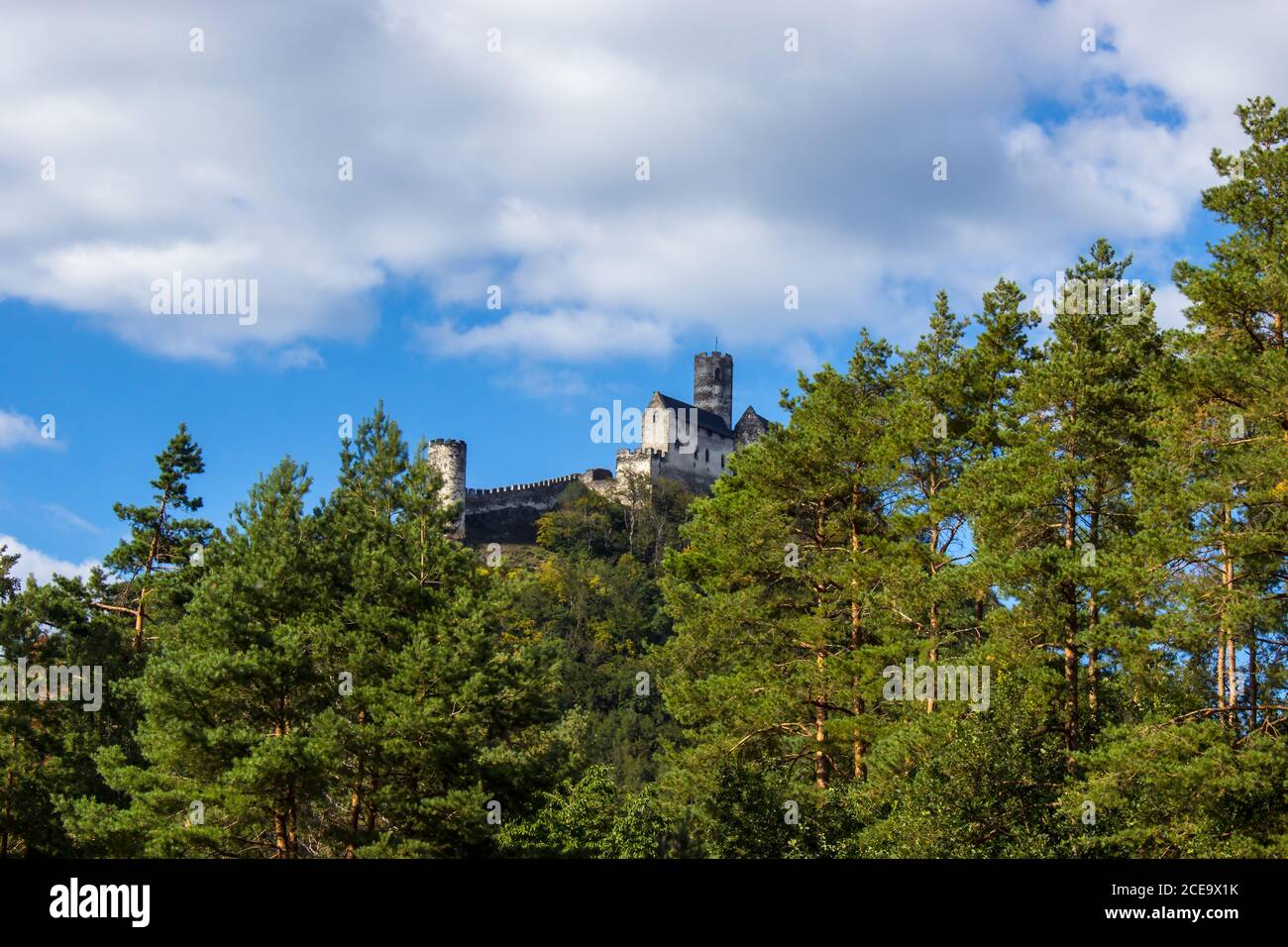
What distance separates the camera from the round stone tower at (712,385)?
12925cm

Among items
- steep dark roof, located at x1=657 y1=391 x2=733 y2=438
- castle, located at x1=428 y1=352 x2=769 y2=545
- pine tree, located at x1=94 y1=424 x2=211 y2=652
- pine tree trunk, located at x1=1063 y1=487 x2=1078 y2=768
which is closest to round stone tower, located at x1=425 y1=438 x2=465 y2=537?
castle, located at x1=428 y1=352 x2=769 y2=545

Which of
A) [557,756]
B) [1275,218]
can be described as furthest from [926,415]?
[557,756]

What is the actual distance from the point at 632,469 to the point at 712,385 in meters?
22.5

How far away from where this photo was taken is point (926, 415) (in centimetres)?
2961

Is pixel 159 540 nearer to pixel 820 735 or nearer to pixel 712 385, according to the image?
pixel 820 735

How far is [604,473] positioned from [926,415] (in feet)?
269

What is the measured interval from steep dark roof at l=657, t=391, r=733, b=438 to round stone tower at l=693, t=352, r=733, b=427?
4.64 meters

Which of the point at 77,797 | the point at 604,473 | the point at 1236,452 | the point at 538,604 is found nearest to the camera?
the point at 1236,452

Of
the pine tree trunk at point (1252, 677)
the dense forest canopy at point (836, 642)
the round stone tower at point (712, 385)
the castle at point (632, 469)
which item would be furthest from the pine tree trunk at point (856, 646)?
the round stone tower at point (712, 385)

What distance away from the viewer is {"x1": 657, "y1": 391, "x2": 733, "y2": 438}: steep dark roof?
4594 inches

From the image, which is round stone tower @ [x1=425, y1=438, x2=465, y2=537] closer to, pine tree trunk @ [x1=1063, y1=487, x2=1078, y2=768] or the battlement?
the battlement

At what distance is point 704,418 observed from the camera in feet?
396

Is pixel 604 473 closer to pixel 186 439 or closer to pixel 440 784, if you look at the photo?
pixel 186 439

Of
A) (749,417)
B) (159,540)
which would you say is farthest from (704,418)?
(159,540)
